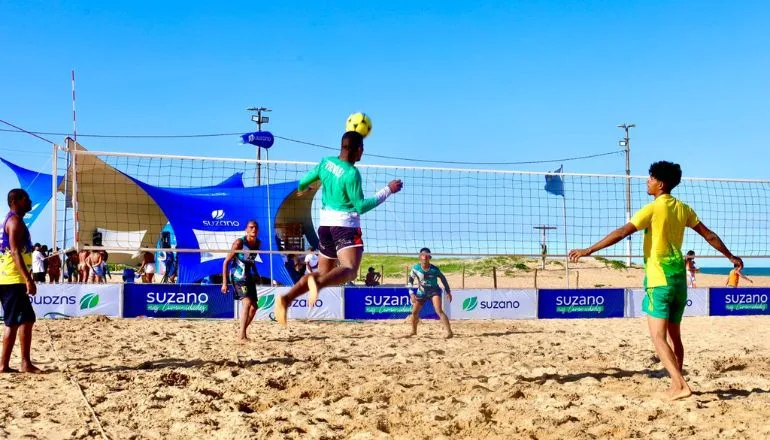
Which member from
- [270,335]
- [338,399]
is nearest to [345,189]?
[338,399]

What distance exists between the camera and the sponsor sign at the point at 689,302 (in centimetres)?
1220

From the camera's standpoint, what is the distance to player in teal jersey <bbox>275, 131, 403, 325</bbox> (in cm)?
451

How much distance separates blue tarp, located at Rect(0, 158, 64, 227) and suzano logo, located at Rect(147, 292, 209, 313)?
9.13m

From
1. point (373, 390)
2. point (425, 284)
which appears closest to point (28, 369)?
point (373, 390)

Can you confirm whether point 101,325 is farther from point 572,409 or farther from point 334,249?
point 572,409

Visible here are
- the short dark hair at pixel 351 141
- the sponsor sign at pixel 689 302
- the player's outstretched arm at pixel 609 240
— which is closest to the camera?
the player's outstretched arm at pixel 609 240

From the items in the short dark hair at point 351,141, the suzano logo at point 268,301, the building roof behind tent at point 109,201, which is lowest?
the suzano logo at point 268,301

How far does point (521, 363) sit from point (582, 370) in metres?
0.64

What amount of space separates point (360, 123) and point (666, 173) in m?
2.04

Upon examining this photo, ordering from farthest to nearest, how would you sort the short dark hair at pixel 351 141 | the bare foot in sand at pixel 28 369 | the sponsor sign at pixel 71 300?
the sponsor sign at pixel 71 300 < the bare foot in sand at pixel 28 369 < the short dark hair at pixel 351 141

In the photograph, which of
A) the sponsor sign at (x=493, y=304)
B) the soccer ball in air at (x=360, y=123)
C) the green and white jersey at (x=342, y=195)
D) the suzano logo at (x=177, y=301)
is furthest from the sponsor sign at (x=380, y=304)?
the green and white jersey at (x=342, y=195)

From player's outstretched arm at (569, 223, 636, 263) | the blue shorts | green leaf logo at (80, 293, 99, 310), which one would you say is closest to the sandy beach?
player's outstretched arm at (569, 223, 636, 263)

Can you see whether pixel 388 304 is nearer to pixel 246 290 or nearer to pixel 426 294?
pixel 426 294

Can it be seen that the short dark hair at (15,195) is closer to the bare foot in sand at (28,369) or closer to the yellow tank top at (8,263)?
the yellow tank top at (8,263)
